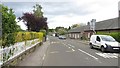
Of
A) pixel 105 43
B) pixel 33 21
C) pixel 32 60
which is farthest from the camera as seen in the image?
pixel 33 21

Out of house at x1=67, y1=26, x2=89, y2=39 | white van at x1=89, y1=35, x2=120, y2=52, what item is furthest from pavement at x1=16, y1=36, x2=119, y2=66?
house at x1=67, y1=26, x2=89, y2=39

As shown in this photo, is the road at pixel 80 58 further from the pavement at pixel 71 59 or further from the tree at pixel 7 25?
the tree at pixel 7 25

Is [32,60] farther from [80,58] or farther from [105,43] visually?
[105,43]

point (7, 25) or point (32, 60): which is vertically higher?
point (7, 25)

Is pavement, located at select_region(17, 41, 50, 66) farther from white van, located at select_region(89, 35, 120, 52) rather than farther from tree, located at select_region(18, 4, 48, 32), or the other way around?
tree, located at select_region(18, 4, 48, 32)

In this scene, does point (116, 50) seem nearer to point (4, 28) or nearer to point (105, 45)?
point (105, 45)

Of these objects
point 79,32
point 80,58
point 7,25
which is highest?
point 7,25

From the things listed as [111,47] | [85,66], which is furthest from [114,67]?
[111,47]

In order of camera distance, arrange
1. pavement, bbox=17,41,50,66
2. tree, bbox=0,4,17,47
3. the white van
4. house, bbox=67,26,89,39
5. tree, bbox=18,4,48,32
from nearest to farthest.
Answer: tree, bbox=0,4,17,47 < pavement, bbox=17,41,50,66 < the white van < tree, bbox=18,4,48,32 < house, bbox=67,26,89,39

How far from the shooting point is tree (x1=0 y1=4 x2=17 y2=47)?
33.3 ft

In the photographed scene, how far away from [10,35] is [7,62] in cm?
127

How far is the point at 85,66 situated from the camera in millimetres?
12188

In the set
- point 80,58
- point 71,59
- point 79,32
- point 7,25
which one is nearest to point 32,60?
point 71,59

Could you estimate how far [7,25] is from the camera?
1025 cm
